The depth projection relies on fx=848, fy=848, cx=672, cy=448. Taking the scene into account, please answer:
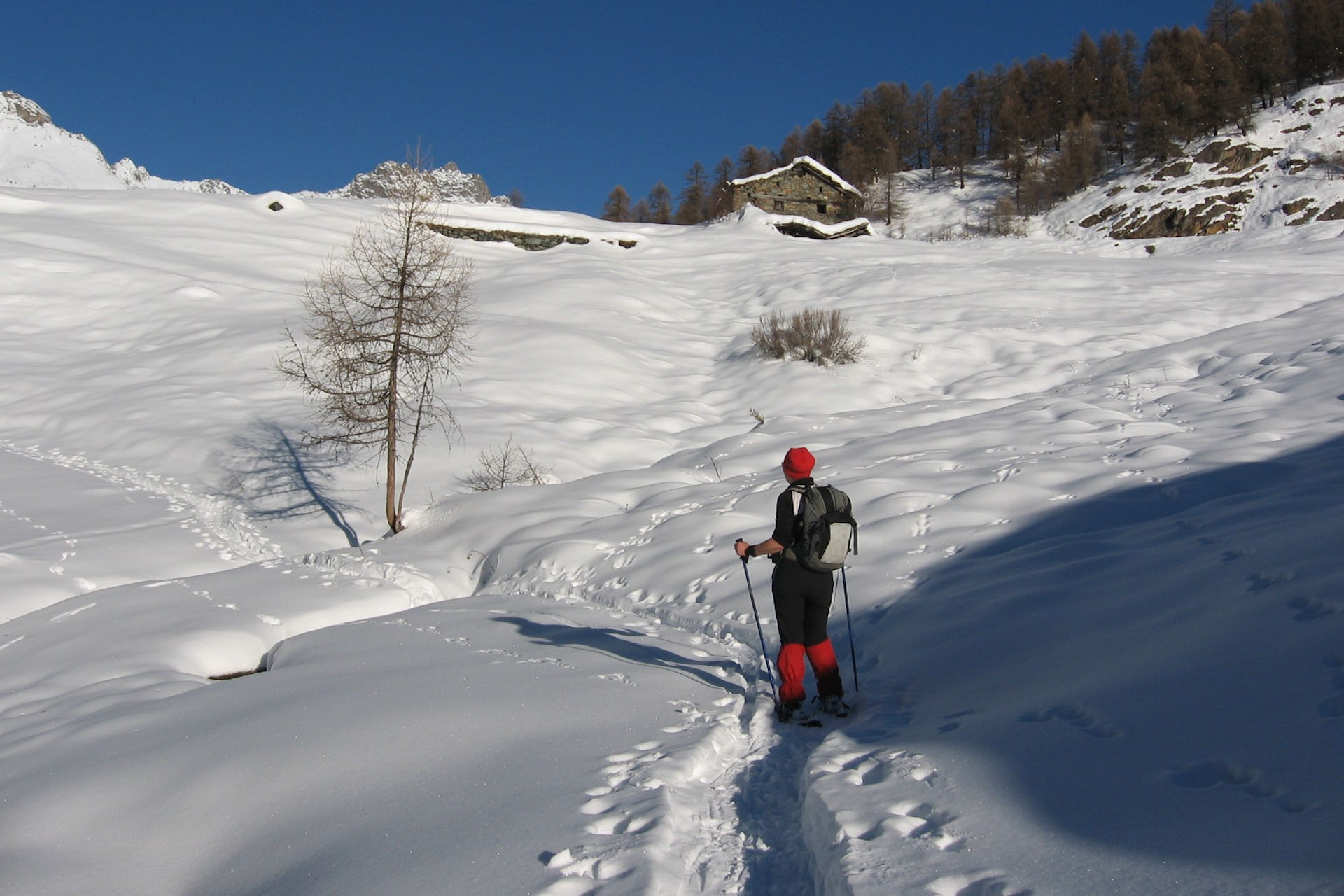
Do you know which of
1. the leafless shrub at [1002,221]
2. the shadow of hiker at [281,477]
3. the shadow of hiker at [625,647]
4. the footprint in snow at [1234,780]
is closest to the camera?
the footprint in snow at [1234,780]

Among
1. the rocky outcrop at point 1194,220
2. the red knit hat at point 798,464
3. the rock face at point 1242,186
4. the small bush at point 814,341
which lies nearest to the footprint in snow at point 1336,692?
the red knit hat at point 798,464

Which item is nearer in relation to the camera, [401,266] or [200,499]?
[401,266]

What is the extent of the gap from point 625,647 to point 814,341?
15.3m

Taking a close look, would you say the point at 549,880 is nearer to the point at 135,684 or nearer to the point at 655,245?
the point at 135,684

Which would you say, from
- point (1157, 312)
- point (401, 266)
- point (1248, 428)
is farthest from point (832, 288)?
point (1248, 428)

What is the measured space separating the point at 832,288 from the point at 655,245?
12.0 meters

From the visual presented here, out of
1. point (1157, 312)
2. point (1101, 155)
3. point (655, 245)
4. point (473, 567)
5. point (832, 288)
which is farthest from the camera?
point (1101, 155)

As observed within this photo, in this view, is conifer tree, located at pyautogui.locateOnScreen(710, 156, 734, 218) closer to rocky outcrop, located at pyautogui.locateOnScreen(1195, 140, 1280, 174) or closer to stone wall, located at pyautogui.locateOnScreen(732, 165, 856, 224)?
stone wall, located at pyautogui.locateOnScreen(732, 165, 856, 224)

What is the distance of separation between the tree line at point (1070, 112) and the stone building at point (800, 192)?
6.98 feet

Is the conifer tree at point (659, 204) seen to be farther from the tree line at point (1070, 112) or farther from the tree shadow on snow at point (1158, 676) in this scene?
the tree shadow on snow at point (1158, 676)

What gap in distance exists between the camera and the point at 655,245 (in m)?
37.4

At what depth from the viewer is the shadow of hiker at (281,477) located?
15.9 metres

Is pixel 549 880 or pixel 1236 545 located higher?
pixel 1236 545

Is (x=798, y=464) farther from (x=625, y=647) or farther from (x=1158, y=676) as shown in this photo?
(x=625, y=647)
